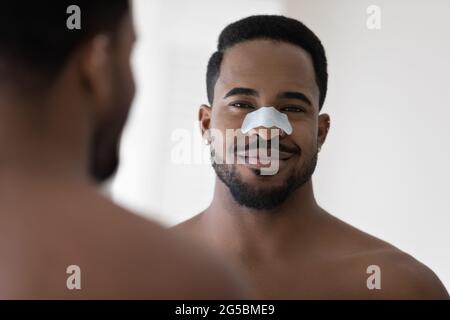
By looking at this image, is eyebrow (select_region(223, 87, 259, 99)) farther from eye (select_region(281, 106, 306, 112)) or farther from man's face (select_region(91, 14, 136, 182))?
man's face (select_region(91, 14, 136, 182))

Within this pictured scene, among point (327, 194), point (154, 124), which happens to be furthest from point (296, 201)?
point (154, 124)

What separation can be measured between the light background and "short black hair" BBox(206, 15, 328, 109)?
18 mm

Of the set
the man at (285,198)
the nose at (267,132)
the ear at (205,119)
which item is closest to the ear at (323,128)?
the man at (285,198)

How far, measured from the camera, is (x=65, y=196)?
84cm

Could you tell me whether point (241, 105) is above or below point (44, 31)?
above

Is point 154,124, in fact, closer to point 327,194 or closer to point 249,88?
point 249,88

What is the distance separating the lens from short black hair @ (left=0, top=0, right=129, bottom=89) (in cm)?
86

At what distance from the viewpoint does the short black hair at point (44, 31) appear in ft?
2.82

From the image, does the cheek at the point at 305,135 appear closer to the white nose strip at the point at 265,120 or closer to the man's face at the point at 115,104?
the white nose strip at the point at 265,120

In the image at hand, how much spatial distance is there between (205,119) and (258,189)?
20 cm

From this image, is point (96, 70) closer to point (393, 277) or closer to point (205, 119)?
point (205, 119)

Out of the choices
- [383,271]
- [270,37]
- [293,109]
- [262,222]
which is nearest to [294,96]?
[293,109]

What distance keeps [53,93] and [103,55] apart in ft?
0.28

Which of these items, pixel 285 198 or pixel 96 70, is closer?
pixel 96 70
